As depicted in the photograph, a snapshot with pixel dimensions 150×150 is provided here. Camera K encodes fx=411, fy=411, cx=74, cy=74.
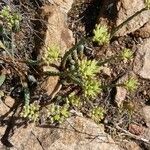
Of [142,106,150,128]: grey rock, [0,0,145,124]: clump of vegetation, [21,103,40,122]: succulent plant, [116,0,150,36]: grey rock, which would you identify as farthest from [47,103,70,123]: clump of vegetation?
[116,0,150,36]: grey rock

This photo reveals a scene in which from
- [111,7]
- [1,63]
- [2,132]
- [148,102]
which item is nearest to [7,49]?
[1,63]

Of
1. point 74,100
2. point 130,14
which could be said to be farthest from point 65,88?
point 130,14

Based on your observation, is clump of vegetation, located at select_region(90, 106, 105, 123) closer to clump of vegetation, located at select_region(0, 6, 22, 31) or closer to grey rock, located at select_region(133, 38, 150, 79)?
grey rock, located at select_region(133, 38, 150, 79)

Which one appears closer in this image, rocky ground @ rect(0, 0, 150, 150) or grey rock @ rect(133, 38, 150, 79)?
rocky ground @ rect(0, 0, 150, 150)

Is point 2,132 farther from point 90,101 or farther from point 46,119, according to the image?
point 90,101

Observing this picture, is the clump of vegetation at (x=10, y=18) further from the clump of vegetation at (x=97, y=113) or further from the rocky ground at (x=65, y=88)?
the clump of vegetation at (x=97, y=113)

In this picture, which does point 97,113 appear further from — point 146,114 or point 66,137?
point 146,114

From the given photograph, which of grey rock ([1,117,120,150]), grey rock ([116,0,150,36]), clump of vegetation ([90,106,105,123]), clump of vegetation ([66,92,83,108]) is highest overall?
grey rock ([116,0,150,36])
